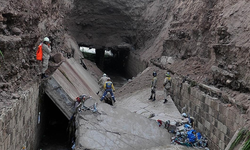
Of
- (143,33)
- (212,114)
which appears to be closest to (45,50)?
(212,114)

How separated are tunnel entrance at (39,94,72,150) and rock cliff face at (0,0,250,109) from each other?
1823 mm

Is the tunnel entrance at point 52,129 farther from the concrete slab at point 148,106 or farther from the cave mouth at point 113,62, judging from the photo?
the cave mouth at point 113,62

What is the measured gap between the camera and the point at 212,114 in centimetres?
649

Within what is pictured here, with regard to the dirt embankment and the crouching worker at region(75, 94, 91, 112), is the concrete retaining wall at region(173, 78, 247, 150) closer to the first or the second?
the dirt embankment

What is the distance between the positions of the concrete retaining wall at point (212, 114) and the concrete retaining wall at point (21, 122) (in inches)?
169

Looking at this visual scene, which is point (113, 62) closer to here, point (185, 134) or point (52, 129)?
point (52, 129)

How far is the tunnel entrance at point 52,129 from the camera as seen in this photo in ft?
26.4

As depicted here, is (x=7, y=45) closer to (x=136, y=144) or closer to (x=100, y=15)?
(x=136, y=144)

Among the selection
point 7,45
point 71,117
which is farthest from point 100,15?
point 7,45

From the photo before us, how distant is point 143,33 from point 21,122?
18602 mm

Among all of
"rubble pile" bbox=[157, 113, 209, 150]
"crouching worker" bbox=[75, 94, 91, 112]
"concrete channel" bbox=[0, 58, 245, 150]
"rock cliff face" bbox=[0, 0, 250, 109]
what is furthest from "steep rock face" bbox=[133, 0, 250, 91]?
"crouching worker" bbox=[75, 94, 91, 112]

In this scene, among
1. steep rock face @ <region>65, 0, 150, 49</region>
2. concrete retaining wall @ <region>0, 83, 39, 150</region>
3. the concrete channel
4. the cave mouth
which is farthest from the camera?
the cave mouth

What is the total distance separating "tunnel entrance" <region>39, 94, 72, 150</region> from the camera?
26.4ft

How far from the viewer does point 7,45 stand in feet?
17.5
